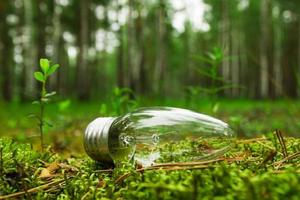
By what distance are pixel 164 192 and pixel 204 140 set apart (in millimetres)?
755

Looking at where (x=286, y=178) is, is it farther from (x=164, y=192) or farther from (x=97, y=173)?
(x=97, y=173)

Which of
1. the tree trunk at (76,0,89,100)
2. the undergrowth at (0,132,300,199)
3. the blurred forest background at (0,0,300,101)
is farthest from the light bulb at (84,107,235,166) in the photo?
the tree trunk at (76,0,89,100)

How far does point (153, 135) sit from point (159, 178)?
2.07 ft

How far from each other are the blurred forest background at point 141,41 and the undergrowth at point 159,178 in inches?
154

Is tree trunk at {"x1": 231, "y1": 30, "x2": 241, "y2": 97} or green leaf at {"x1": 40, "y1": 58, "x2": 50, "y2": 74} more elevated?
green leaf at {"x1": 40, "y1": 58, "x2": 50, "y2": 74}

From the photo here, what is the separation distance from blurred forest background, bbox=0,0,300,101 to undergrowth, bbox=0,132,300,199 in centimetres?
391

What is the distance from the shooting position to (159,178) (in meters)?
1.14

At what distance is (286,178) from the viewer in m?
1.02

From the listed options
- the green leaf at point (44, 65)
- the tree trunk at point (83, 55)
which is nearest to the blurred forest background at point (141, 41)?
the tree trunk at point (83, 55)

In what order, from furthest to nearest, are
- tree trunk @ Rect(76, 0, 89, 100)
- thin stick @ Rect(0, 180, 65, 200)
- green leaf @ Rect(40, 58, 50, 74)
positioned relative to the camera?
1. tree trunk @ Rect(76, 0, 89, 100)
2. green leaf @ Rect(40, 58, 50, 74)
3. thin stick @ Rect(0, 180, 65, 200)

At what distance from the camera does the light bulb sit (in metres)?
1.68

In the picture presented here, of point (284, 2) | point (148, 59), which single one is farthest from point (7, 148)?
point (148, 59)

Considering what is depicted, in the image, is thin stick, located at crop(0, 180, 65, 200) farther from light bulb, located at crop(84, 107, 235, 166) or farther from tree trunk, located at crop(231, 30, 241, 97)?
tree trunk, located at crop(231, 30, 241, 97)

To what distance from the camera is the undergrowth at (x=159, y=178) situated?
102 centimetres
